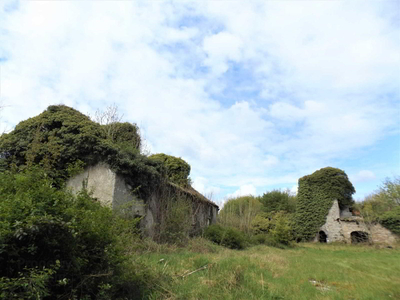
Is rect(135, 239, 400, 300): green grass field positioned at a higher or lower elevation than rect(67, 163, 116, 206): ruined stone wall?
lower

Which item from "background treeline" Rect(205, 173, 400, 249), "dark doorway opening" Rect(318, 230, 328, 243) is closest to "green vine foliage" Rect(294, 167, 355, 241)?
"background treeline" Rect(205, 173, 400, 249)

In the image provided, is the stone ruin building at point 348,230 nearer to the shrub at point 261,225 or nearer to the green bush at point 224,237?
the shrub at point 261,225

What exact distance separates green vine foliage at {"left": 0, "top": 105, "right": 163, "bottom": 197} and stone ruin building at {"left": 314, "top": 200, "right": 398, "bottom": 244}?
24010mm

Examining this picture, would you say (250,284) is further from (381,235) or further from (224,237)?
(381,235)

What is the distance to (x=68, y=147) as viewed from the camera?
10812mm

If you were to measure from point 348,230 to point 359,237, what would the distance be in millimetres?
1374

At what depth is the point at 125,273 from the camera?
4.59 m

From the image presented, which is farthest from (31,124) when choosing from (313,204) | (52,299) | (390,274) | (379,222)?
(379,222)

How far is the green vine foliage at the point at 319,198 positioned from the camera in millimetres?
29516

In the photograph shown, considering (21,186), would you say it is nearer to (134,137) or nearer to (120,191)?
(120,191)

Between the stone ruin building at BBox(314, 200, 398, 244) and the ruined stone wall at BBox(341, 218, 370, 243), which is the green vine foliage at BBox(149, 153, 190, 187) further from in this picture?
the ruined stone wall at BBox(341, 218, 370, 243)

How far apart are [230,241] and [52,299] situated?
13.6 m

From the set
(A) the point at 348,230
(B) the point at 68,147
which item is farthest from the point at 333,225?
(B) the point at 68,147

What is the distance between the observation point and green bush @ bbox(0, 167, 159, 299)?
292cm
